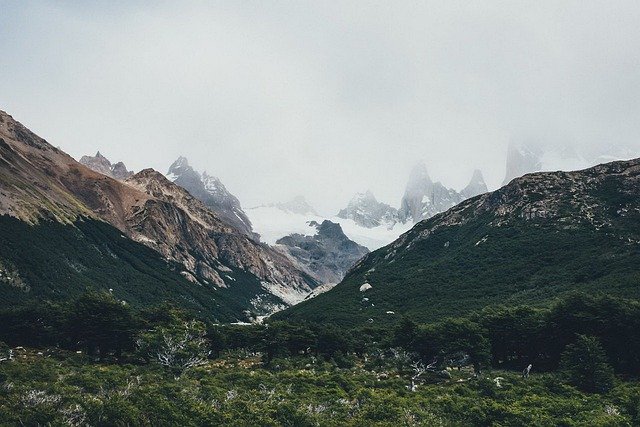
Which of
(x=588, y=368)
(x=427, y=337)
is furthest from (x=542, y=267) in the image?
(x=588, y=368)

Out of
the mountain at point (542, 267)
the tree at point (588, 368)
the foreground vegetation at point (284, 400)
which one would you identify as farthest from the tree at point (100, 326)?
the mountain at point (542, 267)

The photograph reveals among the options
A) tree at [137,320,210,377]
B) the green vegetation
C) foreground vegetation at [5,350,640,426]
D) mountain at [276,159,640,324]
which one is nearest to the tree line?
tree at [137,320,210,377]

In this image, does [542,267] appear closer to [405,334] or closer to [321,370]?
[405,334]

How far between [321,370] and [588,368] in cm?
3666

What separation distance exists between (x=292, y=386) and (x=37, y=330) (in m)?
58.6

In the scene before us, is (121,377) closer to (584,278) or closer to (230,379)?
(230,379)

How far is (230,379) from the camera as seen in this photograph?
63.5m

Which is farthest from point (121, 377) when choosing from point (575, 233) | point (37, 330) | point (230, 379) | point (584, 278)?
point (575, 233)

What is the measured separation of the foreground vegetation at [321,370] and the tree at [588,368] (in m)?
0.17

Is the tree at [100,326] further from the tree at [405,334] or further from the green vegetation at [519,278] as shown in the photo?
the green vegetation at [519,278]

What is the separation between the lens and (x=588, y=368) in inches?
2352

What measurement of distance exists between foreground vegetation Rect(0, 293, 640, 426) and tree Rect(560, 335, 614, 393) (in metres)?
0.17

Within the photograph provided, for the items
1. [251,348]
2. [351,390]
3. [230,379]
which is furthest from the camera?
[251,348]

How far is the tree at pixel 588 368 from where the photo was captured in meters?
58.6
